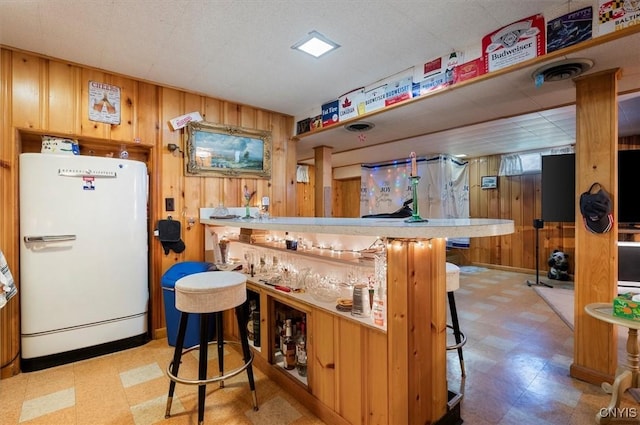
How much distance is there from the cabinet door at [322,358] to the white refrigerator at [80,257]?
187 centimetres

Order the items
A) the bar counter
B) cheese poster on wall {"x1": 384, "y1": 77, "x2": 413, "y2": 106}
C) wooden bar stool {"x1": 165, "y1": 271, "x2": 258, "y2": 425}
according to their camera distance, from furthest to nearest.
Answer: cheese poster on wall {"x1": 384, "y1": 77, "x2": 413, "y2": 106}, wooden bar stool {"x1": 165, "y1": 271, "x2": 258, "y2": 425}, the bar counter

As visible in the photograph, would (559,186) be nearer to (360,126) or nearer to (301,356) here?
(360,126)

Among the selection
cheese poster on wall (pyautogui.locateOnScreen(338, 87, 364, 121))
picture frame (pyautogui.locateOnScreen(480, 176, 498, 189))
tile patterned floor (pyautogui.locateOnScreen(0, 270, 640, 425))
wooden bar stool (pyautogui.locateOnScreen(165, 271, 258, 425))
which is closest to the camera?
wooden bar stool (pyautogui.locateOnScreen(165, 271, 258, 425))

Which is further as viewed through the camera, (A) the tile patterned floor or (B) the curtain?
(B) the curtain

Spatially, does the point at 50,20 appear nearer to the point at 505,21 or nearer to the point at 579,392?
the point at 505,21

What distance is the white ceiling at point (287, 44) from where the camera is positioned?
1.84 metres

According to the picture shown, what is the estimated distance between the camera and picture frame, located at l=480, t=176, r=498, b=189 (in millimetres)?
6039

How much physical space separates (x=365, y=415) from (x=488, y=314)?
2.73 metres

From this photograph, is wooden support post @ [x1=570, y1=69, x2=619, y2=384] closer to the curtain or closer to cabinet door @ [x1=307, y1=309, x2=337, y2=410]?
cabinet door @ [x1=307, y1=309, x2=337, y2=410]

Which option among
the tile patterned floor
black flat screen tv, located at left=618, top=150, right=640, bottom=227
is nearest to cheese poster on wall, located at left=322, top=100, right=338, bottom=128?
the tile patterned floor

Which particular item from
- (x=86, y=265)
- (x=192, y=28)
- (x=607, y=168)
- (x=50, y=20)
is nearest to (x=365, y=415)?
(x=607, y=168)

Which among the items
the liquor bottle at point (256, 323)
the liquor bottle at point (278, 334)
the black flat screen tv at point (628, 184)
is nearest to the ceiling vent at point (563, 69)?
the black flat screen tv at point (628, 184)

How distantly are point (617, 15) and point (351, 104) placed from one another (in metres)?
1.99

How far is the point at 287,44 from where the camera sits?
7.32ft
